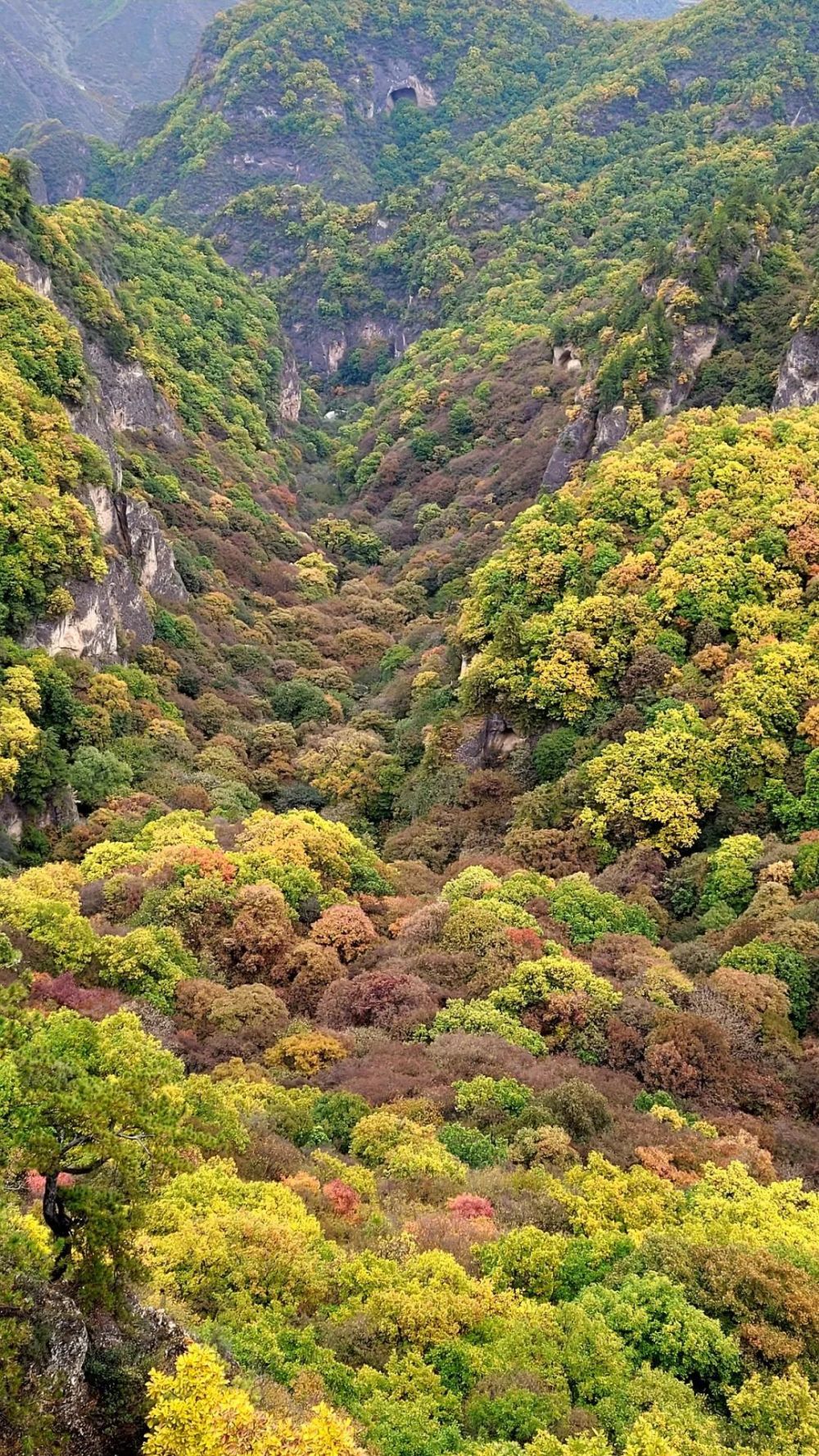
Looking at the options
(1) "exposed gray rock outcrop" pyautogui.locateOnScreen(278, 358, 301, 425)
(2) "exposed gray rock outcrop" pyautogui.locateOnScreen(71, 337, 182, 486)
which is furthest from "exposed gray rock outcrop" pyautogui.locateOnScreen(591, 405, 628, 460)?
(1) "exposed gray rock outcrop" pyautogui.locateOnScreen(278, 358, 301, 425)

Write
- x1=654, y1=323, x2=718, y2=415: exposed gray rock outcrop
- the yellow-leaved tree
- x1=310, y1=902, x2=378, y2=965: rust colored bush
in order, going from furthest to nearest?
x1=654, y1=323, x2=718, y2=415: exposed gray rock outcrop < x1=310, y1=902, x2=378, y2=965: rust colored bush < the yellow-leaved tree

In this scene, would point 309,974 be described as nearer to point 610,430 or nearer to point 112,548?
point 112,548

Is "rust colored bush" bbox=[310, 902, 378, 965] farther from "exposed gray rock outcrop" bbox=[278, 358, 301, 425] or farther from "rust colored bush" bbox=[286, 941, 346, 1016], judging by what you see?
"exposed gray rock outcrop" bbox=[278, 358, 301, 425]

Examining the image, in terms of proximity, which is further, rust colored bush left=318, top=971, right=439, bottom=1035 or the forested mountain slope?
rust colored bush left=318, top=971, right=439, bottom=1035

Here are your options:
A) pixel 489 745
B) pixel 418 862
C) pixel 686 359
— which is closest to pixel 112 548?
pixel 489 745

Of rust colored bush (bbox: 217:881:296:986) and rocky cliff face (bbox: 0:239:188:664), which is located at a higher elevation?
rocky cliff face (bbox: 0:239:188:664)

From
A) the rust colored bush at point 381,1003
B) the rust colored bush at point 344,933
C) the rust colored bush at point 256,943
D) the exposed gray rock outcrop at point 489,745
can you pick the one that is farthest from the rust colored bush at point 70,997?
the exposed gray rock outcrop at point 489,745

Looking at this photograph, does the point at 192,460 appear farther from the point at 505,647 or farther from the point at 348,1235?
the point at 348,1235

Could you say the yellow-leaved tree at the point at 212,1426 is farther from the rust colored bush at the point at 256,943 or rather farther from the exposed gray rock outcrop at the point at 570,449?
the exposed gray rock outcrop at the point at 570,449
